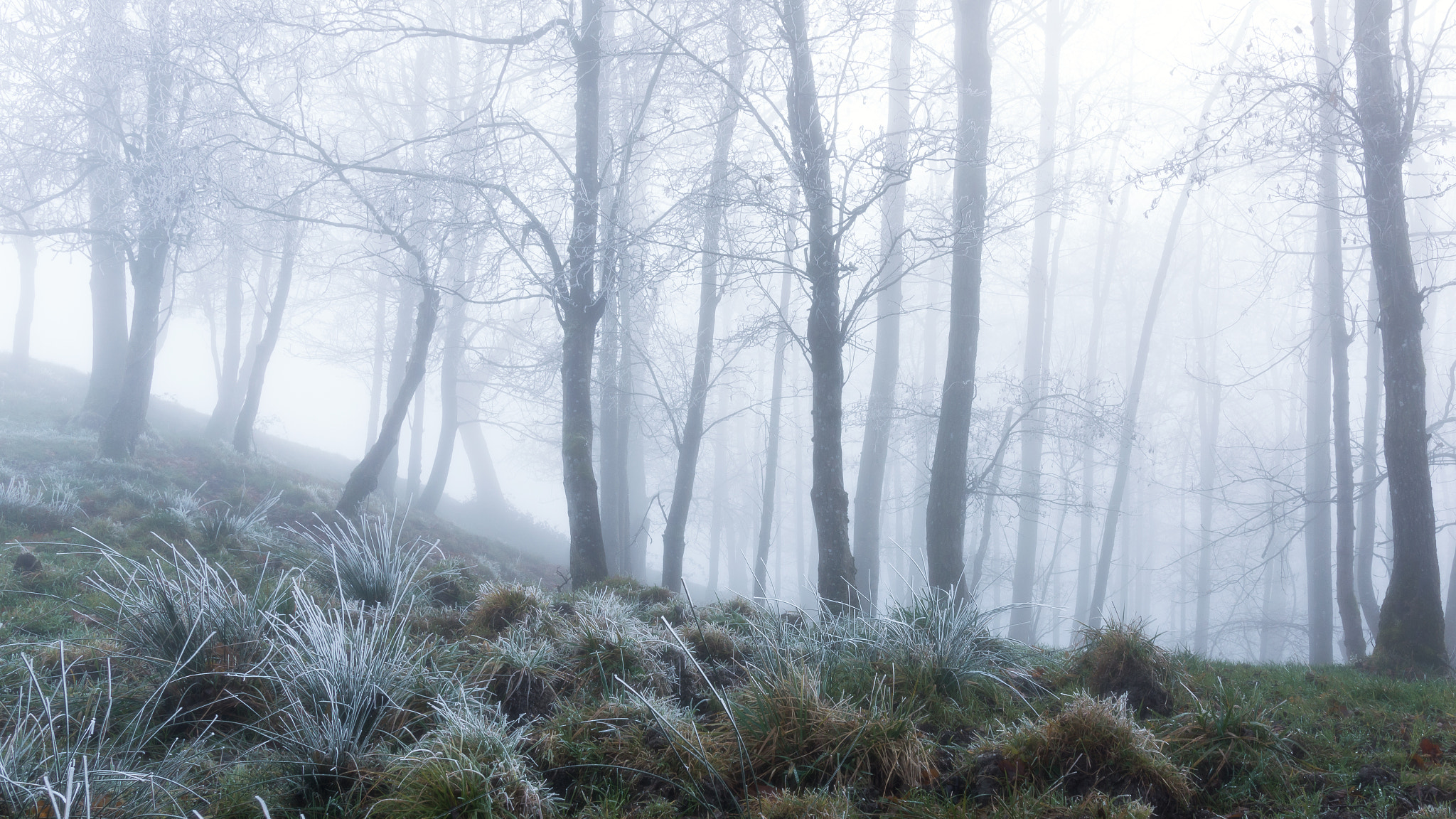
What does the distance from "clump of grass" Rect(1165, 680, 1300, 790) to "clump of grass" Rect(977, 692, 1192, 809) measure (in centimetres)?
15

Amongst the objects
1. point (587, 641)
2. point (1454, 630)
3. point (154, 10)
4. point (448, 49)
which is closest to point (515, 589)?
point (587, 641)

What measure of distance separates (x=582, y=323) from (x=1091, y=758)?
6.70 meters

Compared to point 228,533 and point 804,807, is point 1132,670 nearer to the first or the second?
point 804,807

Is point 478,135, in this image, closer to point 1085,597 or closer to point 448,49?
point 448,49

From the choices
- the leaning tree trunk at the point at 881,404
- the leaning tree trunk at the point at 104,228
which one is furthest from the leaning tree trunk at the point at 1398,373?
the leaning tree trunk at the point at 104,228

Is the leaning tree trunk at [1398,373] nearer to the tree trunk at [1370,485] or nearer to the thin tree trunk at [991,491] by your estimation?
the tree trunk at [1370,485]

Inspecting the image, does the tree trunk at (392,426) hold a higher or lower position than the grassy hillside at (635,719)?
higher

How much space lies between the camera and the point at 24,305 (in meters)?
21.4

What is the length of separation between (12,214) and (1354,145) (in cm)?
1615

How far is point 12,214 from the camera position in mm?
11008

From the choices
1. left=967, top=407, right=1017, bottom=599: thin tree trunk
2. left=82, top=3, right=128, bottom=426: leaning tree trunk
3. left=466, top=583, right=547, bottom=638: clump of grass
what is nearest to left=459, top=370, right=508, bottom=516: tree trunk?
left=82, top=3, right=128, bottom=426: leaning tree trunk

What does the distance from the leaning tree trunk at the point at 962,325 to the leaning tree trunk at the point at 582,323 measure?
3.70 meters

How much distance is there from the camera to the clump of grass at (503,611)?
193 inches

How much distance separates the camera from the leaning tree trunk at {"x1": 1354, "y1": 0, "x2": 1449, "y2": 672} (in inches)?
255
